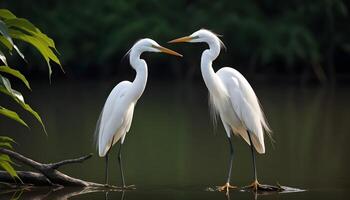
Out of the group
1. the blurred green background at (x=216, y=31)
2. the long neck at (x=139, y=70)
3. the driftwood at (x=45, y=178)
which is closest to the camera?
the driftwood at (x=45, y=178)

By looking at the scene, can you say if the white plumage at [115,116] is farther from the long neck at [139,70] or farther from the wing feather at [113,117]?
the long neck at [139,70]

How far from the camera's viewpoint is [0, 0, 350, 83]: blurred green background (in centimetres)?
2348

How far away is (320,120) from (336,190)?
6511mm

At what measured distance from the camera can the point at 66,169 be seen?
338 inches

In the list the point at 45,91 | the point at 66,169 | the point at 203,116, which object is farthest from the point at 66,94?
the point at 66,169

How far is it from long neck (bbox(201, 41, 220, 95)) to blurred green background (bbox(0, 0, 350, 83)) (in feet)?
50.1

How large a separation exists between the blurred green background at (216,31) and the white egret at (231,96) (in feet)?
49.7

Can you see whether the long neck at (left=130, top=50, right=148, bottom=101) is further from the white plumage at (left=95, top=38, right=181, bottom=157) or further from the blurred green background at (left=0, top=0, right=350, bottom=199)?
the blurred green background at (left=0, top=0, right=350, bottom=199)

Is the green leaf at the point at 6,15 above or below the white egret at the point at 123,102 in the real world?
above

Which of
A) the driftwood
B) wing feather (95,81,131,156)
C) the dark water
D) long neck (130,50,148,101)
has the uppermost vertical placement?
long neck (130,50,148,101)

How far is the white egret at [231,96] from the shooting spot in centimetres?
745

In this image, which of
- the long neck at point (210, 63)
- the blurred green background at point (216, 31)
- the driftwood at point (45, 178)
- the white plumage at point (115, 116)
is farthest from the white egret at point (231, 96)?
the blurred green background at point (216, 31)

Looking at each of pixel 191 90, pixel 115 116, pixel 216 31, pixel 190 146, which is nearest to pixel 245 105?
pixel 115 116

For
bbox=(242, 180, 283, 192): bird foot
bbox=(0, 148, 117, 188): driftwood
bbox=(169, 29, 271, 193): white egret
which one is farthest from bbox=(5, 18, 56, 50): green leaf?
bbox=(242, 180, 283, 192): bird foot
